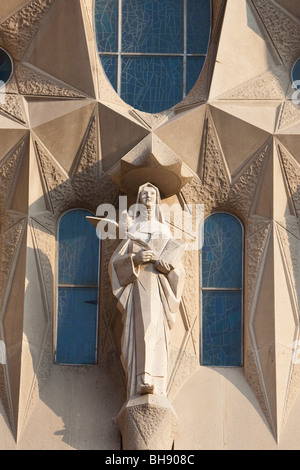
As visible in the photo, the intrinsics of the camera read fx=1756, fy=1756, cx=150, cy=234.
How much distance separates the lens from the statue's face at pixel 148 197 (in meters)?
17.9

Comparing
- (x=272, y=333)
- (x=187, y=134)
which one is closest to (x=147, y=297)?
(x=272, y=333)

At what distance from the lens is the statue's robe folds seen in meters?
17.1

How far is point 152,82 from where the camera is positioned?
19.1 metres

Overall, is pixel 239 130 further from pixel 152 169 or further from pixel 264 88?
pixel 152 169

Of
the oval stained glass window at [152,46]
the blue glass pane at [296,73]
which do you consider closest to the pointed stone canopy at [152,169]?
the oval stained glass window at [152,46]

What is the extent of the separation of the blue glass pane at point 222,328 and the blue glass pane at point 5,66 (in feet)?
10.4

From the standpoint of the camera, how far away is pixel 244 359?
1808cm

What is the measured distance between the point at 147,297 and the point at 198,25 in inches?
139

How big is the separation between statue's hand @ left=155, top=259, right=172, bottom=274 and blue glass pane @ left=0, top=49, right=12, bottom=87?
2950mm

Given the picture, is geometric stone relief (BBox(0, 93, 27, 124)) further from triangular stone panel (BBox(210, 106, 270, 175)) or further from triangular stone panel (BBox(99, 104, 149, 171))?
triangular stone panel (BBox(210, 106, 270, 175))

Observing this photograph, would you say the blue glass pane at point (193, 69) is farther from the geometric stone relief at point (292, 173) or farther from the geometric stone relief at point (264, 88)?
the geometric stone relief at point (292, 173)

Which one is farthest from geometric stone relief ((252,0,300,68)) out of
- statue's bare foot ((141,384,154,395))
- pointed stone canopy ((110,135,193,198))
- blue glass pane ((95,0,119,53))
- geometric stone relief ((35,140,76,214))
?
statue's bare foot ((141,384,154,395))

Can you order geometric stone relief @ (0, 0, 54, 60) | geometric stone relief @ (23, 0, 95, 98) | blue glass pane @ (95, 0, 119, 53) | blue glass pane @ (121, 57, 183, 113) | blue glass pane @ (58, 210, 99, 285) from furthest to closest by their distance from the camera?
1. blue glass pane @ (95, 0, 119, 53)
2. blue glass pane @ (121, 57, 183, 113)
3. geometric stone relief @ (0, 0, 54, 60)
4. geometric stone relief @ (23, 0, 95, 98)
5. blue glass pane @ (58, 210, 99, 285)

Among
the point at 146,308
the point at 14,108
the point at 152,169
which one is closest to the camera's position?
the point at 146,308
